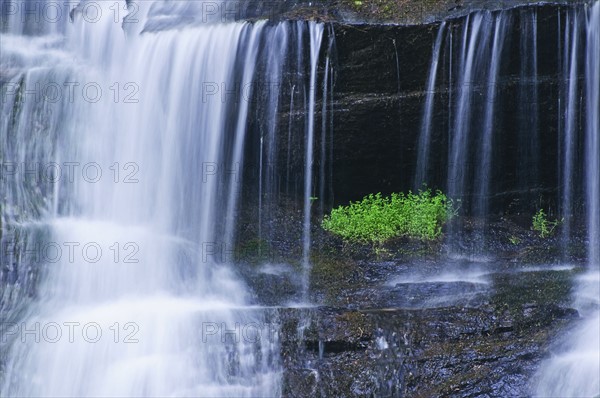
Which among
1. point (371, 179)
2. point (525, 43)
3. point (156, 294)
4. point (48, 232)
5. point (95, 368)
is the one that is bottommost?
point (95, 368)

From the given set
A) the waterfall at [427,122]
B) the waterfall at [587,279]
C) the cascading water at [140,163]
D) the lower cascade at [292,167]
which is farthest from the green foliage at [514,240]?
the cascading water at [140,163]

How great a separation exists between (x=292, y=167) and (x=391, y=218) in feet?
4.52

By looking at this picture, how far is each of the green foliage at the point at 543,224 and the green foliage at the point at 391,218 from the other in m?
1.02

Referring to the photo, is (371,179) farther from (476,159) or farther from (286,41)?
(286,41)

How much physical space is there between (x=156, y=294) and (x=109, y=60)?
343 cm

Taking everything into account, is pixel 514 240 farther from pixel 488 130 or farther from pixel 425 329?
pixel 425 329

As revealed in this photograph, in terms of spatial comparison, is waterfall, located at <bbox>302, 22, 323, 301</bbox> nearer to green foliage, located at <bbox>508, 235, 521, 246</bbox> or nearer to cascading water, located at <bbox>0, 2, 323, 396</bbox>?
cascading water, located at <bbox>0, 2, 323, 396</bbox>

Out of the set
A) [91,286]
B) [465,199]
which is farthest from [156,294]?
[465,199]

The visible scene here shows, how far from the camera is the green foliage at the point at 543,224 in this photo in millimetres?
9062

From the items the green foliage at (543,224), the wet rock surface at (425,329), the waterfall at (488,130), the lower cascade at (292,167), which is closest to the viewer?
the wet rock surface at (425,329)

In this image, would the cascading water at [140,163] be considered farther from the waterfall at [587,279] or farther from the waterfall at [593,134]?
the waterfall at [593,134]

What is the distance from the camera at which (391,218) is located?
9.23 meters

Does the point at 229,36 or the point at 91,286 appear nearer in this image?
the point at 91,286

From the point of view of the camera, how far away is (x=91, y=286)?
27.4ft
